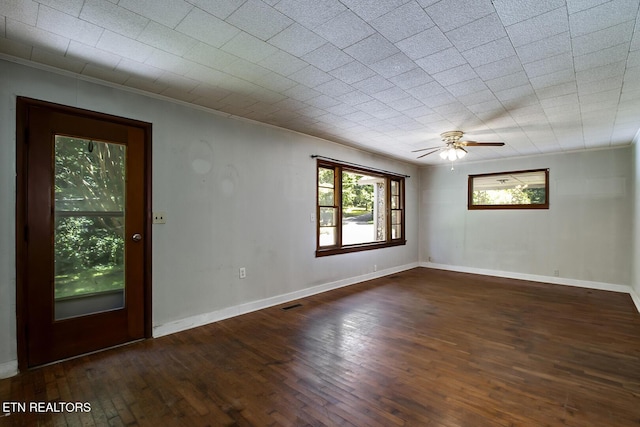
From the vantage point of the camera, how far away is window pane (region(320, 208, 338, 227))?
509 centimetres

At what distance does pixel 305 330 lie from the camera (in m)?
3.32

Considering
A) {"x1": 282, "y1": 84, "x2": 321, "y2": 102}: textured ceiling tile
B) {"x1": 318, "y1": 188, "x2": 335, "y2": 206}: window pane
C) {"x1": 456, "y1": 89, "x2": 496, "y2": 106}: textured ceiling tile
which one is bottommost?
{"x1": 318, "y1": 188, "x2": 335, "y2": 206}: window pane

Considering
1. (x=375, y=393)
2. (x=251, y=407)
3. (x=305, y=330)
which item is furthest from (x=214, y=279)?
(x=375, y=393)

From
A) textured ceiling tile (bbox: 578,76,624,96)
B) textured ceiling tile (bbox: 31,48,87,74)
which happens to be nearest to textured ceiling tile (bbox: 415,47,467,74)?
textured ceiling tile (bbox: 578,76,624,96)

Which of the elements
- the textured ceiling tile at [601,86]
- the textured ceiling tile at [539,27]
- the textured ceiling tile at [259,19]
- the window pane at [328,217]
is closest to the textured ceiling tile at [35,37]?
the textured ceiling tile at [259,19]

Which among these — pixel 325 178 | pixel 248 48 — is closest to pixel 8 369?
pixel 248 48

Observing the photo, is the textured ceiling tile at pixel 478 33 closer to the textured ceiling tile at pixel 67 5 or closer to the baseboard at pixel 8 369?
the textured ceiling tile at pixel 67 5

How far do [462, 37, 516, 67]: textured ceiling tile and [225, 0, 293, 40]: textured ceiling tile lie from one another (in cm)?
140

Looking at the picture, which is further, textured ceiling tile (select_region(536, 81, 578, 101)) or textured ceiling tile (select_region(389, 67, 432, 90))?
textured ceiling tile (select_region(536, 81, 578, 101))

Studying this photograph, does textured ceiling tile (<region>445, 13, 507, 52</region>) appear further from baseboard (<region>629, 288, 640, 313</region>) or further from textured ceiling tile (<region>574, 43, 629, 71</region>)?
baseboard (<region>629, 288, 640, 313</region>)

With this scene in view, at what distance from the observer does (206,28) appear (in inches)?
77.9

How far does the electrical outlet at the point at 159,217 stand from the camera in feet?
10.2

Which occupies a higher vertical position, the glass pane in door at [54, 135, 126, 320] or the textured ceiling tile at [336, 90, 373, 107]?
the textured ceiling tile at [336, 90, 373, 107]

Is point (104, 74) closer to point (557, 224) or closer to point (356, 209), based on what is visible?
point (356, 209)
